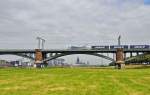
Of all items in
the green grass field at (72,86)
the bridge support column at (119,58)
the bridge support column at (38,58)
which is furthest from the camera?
the bridge support column at (38,58)

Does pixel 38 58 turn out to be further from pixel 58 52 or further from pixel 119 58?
pixel 119 58

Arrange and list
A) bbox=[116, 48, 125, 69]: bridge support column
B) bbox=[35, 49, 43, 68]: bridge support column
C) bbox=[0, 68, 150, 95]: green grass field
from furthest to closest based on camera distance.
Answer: bbox=[35, 49, 43, 68]: bridge support column
bbox=[116, 48, 125, 69]: bridge support column
bbox=[0, 68, 150, 95]: green grass field

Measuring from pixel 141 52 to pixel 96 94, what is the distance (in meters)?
132

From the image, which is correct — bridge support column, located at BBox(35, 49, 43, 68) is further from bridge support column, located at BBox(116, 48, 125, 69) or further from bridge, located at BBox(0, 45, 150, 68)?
bridge support column, located at BBox(116, 48, 125, 69)

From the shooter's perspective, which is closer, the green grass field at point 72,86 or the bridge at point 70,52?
the green grass field at point 72,86

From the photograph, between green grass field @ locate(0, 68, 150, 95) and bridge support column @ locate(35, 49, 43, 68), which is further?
bridge support column @ locate(35, 49, 43, 68)

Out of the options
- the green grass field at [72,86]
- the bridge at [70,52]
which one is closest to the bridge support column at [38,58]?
the bridge at [70,52]

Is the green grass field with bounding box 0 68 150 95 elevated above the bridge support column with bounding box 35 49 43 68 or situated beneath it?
situated beneath

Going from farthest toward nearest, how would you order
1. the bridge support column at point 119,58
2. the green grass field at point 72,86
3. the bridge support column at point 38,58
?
the bridge support column at point 38,58
the bridge support column at point 119,58
the green grass field at point 72,86

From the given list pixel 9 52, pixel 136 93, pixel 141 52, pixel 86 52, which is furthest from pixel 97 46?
pixel 136 93

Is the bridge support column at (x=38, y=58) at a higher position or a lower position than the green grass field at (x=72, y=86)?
higher

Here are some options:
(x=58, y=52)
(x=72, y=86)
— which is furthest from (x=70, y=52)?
(x=72, y=86)

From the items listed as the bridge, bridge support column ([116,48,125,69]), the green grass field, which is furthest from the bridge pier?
the green grass field

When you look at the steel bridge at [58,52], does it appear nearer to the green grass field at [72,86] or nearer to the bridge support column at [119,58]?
the bridge support column at [119,58]
